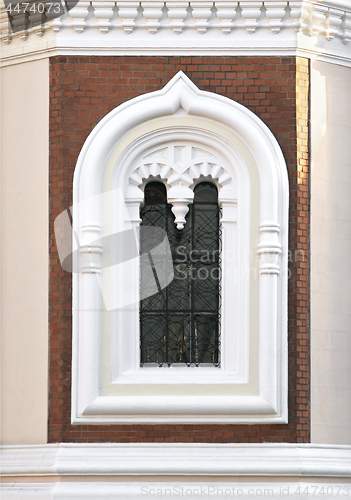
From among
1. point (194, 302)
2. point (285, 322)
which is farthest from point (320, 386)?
point (194, 302)

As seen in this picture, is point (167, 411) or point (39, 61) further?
point (39, 61)

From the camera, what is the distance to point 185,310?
883cm

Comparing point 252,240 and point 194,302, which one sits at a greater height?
point 252,240

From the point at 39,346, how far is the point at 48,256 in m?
0.94

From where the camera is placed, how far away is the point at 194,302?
8.85 meters

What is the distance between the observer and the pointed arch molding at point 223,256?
8414 mm

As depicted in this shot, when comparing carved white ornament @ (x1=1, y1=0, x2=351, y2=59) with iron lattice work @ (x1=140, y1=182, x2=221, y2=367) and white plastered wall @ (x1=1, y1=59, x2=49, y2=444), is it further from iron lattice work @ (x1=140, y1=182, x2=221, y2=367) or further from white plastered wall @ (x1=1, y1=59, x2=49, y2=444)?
iron lattice work @ (x1=140, y1=182, x2=221, y2=367)

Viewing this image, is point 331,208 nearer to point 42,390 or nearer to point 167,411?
point 167,411
